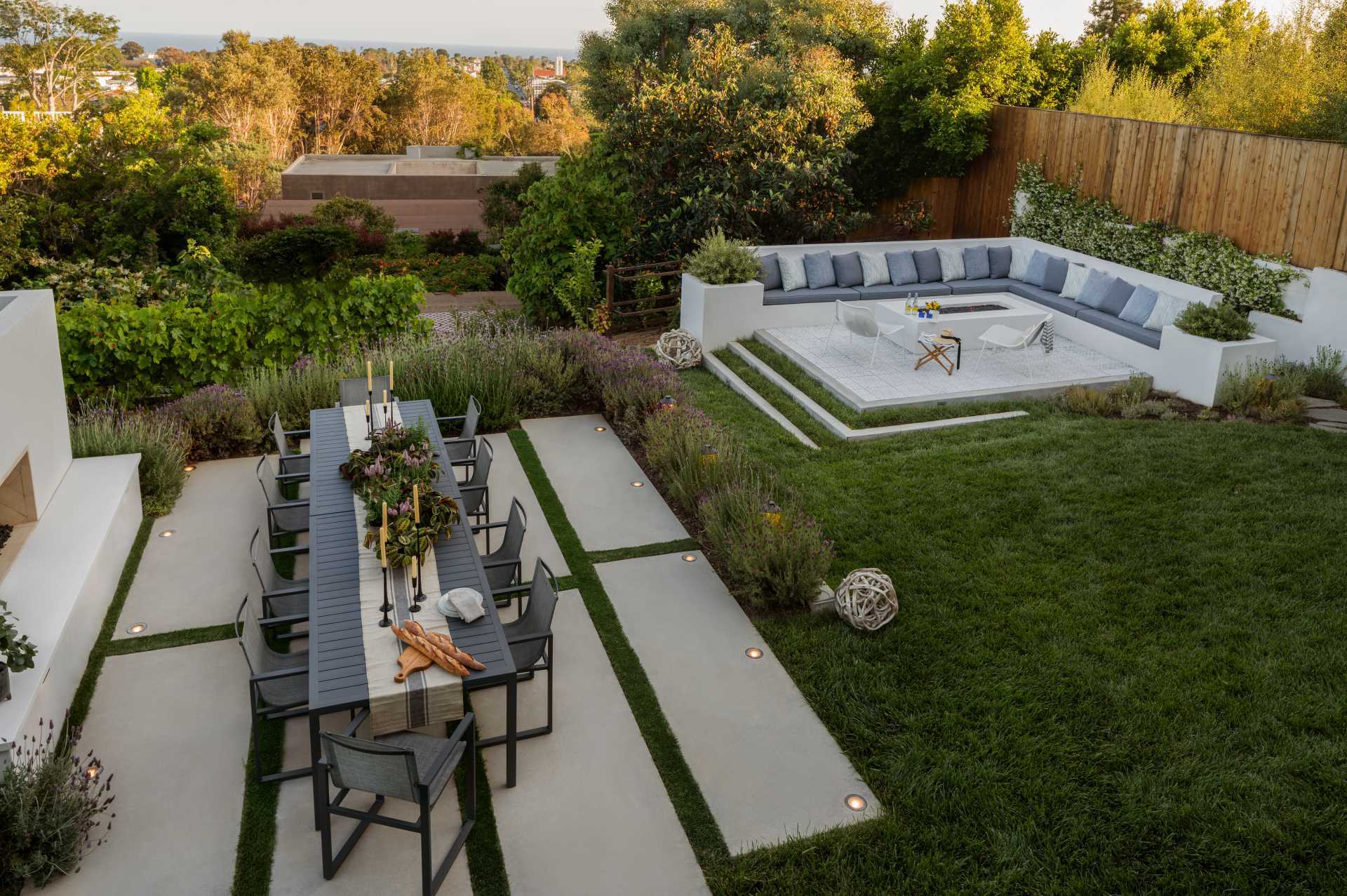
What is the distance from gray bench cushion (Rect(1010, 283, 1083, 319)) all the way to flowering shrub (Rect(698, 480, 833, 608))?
677 centimetres

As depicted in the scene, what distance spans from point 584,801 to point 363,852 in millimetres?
972

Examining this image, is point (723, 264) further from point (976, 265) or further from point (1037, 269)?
point (1037, 269)

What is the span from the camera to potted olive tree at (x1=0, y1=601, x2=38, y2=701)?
422cm

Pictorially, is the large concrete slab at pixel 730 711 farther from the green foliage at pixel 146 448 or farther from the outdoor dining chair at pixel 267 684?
the green foliage at pixel 146 448

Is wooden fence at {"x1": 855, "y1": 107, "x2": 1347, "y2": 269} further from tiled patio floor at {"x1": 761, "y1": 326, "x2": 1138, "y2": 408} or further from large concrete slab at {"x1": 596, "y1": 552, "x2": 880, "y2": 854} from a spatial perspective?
large concrete slab at {"x1": 596, "y1": 552, "x2": 880, "y2": 854}

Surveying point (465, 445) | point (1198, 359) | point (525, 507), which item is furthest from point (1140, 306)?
point (465, 445)

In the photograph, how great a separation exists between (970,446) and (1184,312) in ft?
11.5

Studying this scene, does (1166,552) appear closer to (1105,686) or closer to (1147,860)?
(1105,686)

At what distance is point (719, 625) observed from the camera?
5875mm

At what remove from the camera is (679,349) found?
10.9 meters

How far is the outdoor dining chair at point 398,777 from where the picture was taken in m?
3.64

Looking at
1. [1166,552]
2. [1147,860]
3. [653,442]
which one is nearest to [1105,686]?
[1147,860]

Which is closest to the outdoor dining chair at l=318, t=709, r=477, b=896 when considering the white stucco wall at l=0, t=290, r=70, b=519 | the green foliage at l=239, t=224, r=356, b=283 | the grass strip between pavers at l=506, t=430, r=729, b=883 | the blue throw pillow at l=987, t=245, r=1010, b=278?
the grass strip between pavers at l=506, t=430, r=729, b=883

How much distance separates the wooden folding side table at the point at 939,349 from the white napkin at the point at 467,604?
6.87m
